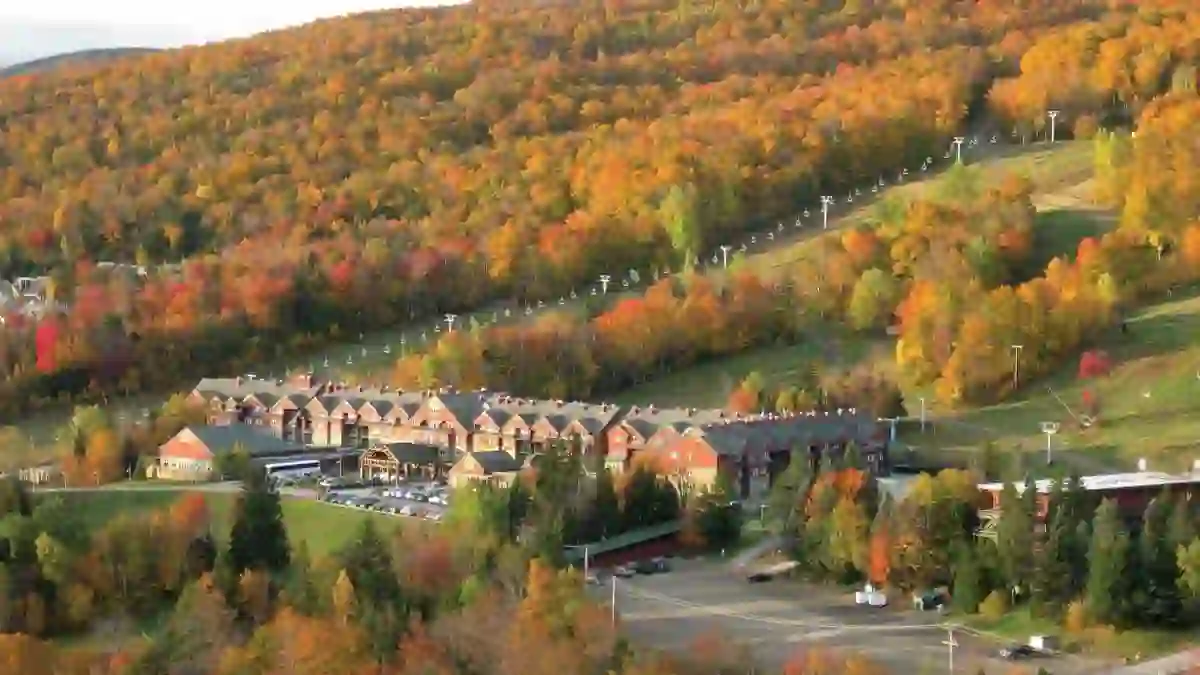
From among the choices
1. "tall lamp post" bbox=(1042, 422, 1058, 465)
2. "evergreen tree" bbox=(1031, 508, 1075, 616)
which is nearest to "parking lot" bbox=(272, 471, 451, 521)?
"evergreen tree" bbox=(1031, 508, 1075, 616)

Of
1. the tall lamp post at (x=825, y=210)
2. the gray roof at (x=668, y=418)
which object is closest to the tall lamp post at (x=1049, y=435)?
the gray roof at (x=668, y=418)

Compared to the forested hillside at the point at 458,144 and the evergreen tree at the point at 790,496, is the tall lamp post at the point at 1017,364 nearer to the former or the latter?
the evergreen tree at the point at 790,496

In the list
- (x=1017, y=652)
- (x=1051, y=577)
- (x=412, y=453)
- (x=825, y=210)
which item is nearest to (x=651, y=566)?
(x=1051, y=577)

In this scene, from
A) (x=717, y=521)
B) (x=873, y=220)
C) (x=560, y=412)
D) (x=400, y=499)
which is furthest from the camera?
(x=873, y=220)

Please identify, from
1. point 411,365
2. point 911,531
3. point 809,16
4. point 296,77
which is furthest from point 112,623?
point 809,16

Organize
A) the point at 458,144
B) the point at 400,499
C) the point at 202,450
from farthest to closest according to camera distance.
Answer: the point at 458,144
the point at 202,450
the point at 400,499

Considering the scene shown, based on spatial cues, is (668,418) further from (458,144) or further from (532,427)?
(458,144)
